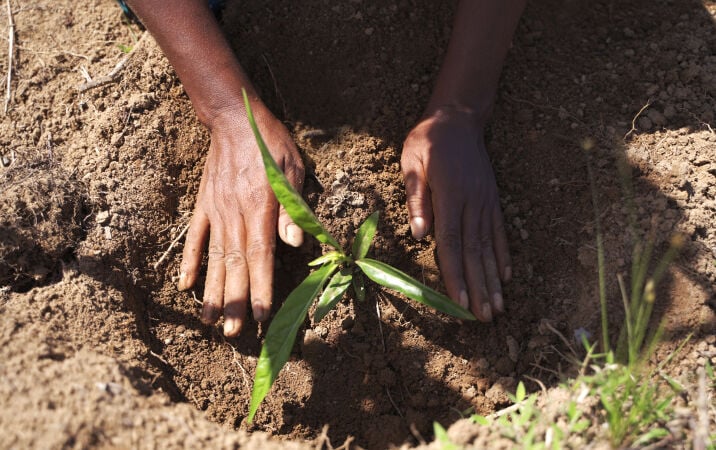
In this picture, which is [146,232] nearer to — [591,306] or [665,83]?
[591,306]

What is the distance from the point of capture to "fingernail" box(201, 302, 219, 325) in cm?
173

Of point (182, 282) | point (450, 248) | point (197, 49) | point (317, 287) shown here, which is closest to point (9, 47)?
point (197, 49)

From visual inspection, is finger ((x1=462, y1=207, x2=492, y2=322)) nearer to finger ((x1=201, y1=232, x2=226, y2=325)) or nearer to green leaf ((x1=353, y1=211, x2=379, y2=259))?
green leaf ((x1=353, y1=211, x2=379, y2=259))

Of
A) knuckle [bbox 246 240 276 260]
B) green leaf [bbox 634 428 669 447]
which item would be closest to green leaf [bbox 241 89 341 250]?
knuckle [bbox 246 240 276 260]

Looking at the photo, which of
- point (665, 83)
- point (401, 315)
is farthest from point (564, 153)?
point (401, 315)

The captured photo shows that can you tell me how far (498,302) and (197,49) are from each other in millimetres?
1224

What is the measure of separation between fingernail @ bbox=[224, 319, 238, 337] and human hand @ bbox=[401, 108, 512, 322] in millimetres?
596

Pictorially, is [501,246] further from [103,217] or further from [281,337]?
[103,217]

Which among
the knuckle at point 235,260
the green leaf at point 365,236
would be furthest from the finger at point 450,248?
the knuckle at point 235,260

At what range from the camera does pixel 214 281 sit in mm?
1756

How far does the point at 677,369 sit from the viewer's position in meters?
1.50

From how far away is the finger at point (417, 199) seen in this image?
175cm

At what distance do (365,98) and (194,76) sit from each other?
56 centimetres

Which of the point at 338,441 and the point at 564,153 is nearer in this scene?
the point at 338,441
